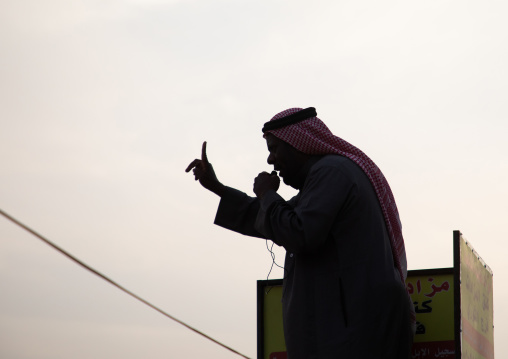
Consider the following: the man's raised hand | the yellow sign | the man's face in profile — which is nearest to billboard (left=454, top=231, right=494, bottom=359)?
the yellow sign

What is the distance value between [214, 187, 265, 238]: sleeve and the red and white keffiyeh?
0.54m

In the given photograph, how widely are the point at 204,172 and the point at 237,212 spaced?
11.5 inches

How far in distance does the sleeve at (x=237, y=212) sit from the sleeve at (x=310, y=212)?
620 millimetres

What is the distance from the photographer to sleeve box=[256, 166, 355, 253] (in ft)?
14.8

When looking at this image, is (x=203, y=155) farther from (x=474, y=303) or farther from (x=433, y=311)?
(x=474, y=303)

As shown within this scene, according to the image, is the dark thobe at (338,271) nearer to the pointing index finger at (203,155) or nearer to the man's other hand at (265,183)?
the man's other hand at (265,183)

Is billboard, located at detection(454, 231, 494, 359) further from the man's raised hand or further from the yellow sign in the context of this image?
the man's raised hand

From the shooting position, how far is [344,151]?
4.98 metres

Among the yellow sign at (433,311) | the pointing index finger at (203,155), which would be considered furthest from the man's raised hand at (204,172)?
the yellow sign at (433,311)

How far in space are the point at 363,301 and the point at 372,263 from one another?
19 cm

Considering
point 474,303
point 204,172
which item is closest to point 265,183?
point 204,172

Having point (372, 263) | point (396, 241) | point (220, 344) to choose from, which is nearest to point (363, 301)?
point (372, 263)

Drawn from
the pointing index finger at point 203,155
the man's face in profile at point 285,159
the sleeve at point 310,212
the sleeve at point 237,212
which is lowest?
the sleeve at point 310,212

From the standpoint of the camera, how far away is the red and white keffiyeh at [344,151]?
4.85 meters
